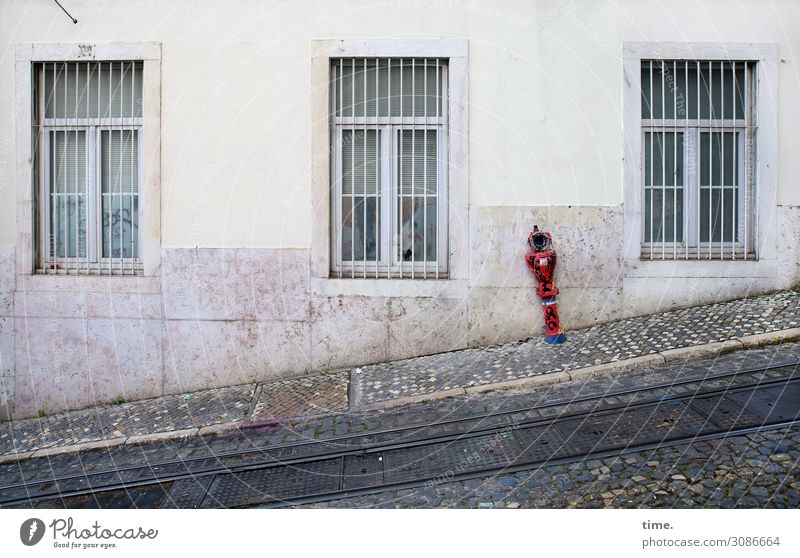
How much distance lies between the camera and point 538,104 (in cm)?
723

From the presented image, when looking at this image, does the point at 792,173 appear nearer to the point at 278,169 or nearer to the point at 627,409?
the point at 627,409

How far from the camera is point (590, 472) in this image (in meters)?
4.23

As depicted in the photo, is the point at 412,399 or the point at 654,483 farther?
the point at 412,399

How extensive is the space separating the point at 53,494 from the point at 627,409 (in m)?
4.62

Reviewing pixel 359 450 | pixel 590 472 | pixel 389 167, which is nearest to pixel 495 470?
pixel 590 472

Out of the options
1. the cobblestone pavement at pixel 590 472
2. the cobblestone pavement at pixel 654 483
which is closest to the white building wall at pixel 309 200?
the cobblestone pavement at pixel 590 472

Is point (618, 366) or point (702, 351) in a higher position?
point (702, 351)

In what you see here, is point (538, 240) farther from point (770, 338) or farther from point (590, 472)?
point (590, 472)

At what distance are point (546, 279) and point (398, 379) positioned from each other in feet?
6.46

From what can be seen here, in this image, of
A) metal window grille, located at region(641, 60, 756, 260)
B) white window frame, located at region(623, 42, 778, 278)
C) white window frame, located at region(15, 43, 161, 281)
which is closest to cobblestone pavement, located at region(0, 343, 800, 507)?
white window frame, located at region(623, 42, 778, 278)

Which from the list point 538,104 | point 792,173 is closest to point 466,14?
point 538,104

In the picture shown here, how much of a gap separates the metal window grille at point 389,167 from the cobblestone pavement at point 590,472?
2306mm

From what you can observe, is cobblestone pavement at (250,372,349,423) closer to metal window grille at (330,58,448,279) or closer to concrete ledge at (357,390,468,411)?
concrete ledge at (357,390,468,411)

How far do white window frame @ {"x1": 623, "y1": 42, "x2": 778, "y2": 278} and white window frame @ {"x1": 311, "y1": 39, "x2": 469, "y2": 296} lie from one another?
1.86 m
